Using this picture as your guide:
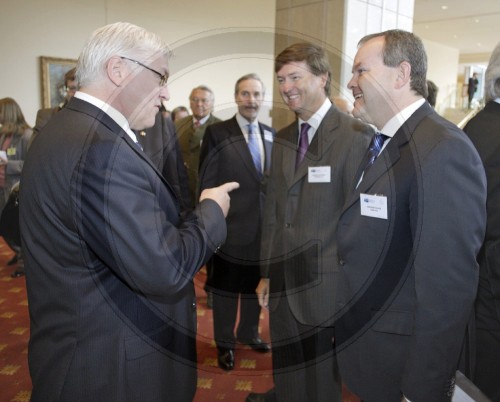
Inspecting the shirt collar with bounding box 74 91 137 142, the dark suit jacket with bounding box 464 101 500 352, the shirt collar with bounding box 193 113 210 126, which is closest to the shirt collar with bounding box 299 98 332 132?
the dark suit jacket with bounding box 464 101 500 352

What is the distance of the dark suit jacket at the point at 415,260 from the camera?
1.02 metres

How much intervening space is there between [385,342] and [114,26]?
1180 mm

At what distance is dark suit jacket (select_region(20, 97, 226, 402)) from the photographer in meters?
0.97

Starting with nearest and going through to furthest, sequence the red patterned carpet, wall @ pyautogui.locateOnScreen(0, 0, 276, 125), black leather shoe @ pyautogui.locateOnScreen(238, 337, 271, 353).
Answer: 1. the red patterned carpet
2. black leather shoe @ pyautogui.locateOnScreen(238, 337, 271, 353)
3. wall @ pyautogui.locateOnScreen(0, 0, 276, 125)

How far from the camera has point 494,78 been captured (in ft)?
4.42

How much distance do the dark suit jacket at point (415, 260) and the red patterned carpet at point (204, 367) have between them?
3.96ft

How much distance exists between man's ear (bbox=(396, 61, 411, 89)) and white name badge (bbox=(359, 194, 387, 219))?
1.17 ft

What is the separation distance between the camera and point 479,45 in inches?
667

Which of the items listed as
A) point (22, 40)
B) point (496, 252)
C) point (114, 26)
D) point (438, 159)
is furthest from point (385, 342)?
point (22, 40)

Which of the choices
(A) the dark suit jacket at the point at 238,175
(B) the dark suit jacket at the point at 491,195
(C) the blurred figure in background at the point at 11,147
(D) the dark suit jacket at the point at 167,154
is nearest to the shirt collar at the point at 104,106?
(B) the dark suit jacket at the point at 491,195

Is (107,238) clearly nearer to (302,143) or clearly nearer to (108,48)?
(108,48)

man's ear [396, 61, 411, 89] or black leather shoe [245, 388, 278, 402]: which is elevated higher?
man's ear [396, 61, 411, 89]

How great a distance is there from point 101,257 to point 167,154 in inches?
73.9

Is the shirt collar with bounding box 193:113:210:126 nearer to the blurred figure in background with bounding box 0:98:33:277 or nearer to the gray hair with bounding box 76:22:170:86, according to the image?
the blurred figure in background with bounding box 0:98:33:277
